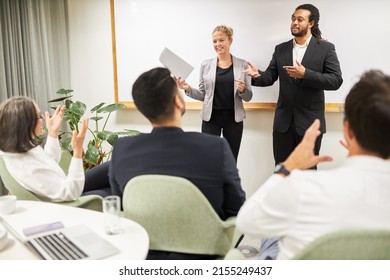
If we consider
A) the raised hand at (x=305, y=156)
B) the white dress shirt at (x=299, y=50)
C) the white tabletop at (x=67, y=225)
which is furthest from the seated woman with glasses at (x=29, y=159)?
the white dress shirt at (x=299, y=50)

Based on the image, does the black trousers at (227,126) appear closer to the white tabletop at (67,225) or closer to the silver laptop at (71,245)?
the white tabletop at (67,225)

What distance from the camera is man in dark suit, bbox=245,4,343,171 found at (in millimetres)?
2584

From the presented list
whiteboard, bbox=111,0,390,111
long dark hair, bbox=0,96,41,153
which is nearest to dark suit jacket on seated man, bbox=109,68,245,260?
long dark hair, bbox=0,96,41,153

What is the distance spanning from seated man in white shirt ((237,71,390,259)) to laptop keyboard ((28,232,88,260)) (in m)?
0.59

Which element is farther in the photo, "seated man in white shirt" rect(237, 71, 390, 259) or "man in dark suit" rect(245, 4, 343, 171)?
"man in dark suit" rect(245, 4, 343, 171)

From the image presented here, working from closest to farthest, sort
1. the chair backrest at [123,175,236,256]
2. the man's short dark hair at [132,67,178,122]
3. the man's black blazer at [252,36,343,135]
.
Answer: the chair backrest at [123,175,236,256], the man's short dark hair at [132,67,178,122], the man's black blazer at [252,36,343,135]

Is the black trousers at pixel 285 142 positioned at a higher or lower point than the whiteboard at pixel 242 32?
lower

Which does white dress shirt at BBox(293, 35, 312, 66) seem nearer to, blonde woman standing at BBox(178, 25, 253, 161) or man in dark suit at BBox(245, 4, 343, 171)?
man in dark suit at BBox(245, 4, 343, 171)

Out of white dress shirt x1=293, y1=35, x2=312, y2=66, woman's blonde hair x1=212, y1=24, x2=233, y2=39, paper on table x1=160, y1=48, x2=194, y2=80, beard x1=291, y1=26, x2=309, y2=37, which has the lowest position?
paper on table x1=160, y1=48, x2=194, y2=80

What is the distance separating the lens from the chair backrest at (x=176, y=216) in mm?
1313

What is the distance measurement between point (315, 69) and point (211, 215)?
1.69 m

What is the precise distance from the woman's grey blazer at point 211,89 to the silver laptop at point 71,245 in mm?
1921

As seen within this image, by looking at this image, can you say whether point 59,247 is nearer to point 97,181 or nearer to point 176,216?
point 176,216
